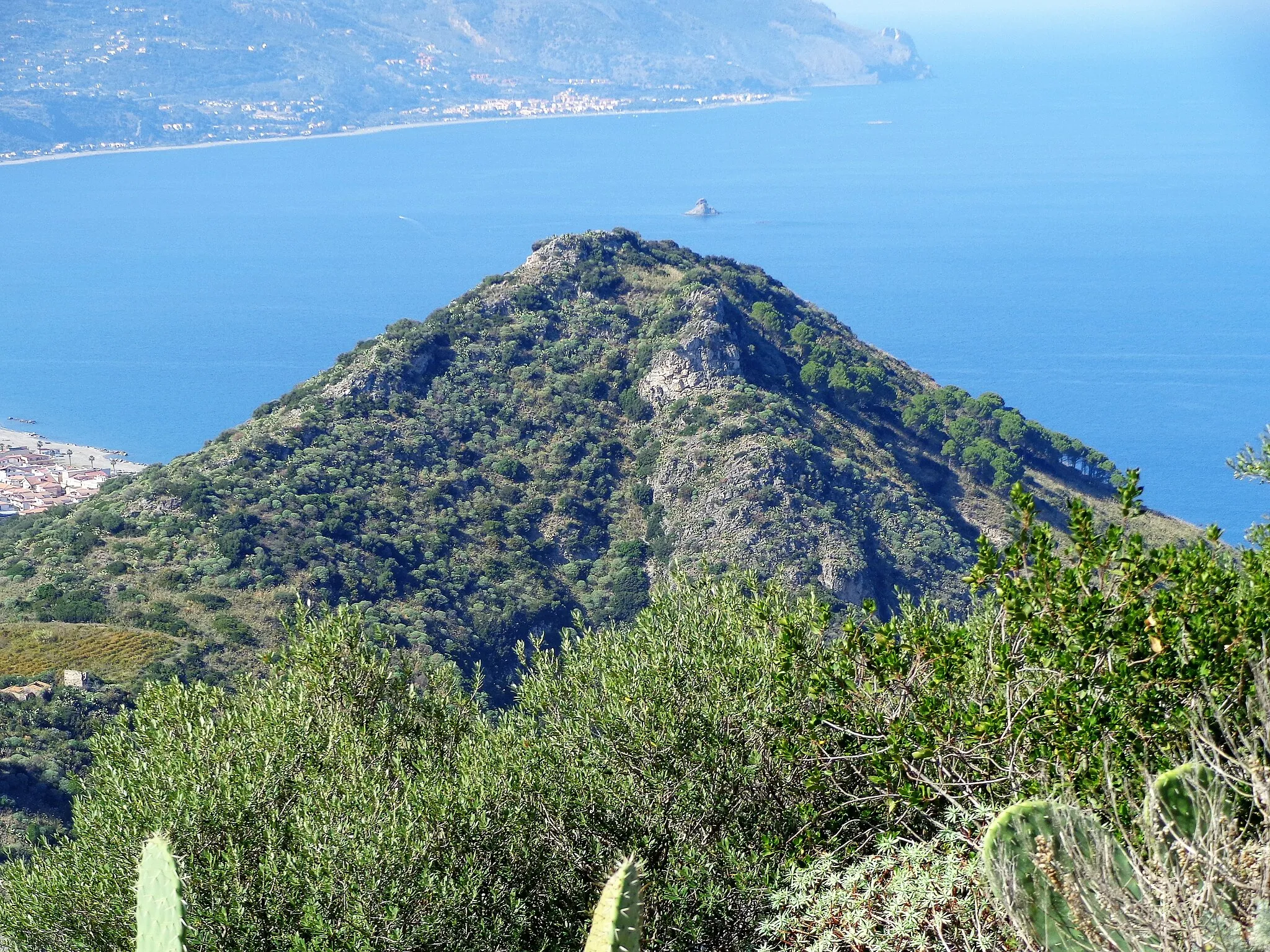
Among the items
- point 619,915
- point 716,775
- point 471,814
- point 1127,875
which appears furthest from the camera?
point 716,775

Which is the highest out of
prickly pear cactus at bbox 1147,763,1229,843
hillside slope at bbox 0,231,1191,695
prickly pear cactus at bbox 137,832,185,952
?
hillside slope at bbox 0,231,1191,695

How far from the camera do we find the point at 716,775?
40.1 feet

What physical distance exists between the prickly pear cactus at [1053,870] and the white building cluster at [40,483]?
8219cm

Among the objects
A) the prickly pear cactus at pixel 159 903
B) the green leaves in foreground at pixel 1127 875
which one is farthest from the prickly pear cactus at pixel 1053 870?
the prickly pear cactus at pixel 159 903

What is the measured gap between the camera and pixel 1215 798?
19.5 feet

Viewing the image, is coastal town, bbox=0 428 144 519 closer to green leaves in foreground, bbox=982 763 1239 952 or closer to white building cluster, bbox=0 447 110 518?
white building cluster, bbox=0 447 110 518

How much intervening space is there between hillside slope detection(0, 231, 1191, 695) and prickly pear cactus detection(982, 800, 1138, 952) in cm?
3262

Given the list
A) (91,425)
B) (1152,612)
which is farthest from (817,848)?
(91,425)

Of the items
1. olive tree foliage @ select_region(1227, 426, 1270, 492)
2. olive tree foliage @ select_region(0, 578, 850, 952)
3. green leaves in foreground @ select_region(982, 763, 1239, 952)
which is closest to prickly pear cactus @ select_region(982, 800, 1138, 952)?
green leaves in foreground @ select_region(982, 763, 1239, 952)

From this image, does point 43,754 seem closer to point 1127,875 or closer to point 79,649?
point 79,649

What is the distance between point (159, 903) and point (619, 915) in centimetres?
302

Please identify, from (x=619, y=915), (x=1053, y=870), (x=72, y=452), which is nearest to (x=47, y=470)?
(x=72, y=452)

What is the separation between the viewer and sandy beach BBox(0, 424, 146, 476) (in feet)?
346

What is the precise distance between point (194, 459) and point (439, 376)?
553 inches
